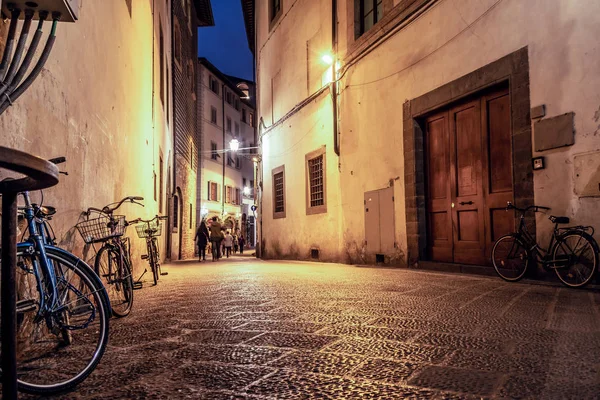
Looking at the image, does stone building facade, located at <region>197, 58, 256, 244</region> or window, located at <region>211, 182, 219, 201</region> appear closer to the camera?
stone building facade, located at <region>197, 58, 256, 244</region>

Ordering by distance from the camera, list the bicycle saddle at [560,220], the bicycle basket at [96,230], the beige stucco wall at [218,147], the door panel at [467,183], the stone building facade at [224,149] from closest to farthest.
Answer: the bicycle basket at [96,230]
the bicycle saddle at [560,220]
the door panel at [467,183]
the beige stucco wall at [218,147]
the stone building facade at [224,149]

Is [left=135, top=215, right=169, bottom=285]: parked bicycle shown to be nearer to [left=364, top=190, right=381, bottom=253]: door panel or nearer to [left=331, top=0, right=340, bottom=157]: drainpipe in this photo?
[left=364, top=190, right=381, bottom=253]: door panel

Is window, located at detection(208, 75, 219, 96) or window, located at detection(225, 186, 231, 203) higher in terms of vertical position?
window, located at detection(208, 75, 219, 96)

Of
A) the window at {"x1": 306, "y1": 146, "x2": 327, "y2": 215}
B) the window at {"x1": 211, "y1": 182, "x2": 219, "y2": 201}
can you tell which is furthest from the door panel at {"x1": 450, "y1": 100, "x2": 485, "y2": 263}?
the window at {"x1": 211, "y1": 182, "x2": 219, "y2": 201}

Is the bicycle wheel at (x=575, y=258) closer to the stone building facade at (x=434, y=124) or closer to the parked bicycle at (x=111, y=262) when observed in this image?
the stone building facade at (x=434, y=124)

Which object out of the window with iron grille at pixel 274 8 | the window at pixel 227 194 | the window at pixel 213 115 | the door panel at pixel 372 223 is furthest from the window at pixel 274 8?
the window at pixel 227 194

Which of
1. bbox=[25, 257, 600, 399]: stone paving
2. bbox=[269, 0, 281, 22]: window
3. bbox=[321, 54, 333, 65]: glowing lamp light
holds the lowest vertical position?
bbox=[25, 257, 600, 399]: stone paving

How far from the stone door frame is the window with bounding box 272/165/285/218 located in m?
6.70

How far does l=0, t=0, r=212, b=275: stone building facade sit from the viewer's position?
3273mm

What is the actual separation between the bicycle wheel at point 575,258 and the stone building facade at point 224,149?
20.7 m

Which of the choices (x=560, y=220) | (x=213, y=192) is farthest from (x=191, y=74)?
(x=560, y=220)

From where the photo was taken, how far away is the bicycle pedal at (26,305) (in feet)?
6.76

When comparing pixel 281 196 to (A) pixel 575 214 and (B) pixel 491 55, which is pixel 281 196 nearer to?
(B) pixel 491 55

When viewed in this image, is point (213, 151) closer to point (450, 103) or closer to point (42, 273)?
point (450, 103)
